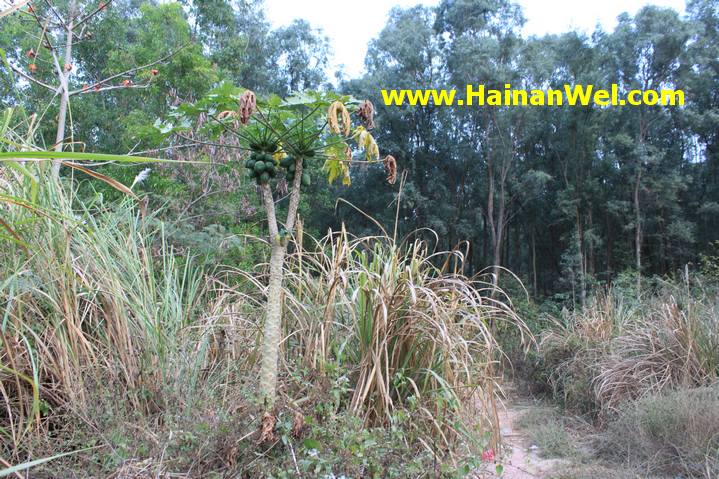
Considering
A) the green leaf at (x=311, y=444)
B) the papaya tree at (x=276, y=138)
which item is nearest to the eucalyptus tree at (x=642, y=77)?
the papaya tree at (x=276, y=138)

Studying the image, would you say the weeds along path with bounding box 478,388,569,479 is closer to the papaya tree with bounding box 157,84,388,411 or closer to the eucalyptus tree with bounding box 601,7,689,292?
the papaya tree with bounding box 157,84,388,411

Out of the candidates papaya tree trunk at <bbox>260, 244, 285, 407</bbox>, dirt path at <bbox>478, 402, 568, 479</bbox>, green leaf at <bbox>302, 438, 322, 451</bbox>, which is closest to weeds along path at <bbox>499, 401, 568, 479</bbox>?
dirt path at <bbox>478, 402, 568, 479</bbox>

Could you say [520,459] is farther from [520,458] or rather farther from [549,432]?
[549,432]

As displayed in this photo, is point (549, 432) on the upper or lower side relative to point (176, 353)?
lower

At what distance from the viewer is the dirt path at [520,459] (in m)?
2.27

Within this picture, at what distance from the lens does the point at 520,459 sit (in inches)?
117

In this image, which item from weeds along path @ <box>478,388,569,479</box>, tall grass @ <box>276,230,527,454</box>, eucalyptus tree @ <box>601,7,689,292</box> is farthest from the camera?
eucalyptus tree @ <box>601,7,689,292</box>

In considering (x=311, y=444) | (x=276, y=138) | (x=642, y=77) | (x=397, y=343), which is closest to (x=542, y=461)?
(x=397, y=343)

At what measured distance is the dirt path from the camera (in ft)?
7.45

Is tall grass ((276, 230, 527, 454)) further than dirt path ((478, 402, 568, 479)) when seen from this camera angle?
No

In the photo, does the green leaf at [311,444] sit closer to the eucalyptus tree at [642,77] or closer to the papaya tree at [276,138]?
the papaya tree at [276,138]

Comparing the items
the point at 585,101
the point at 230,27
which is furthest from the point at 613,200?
the point at 230,27
